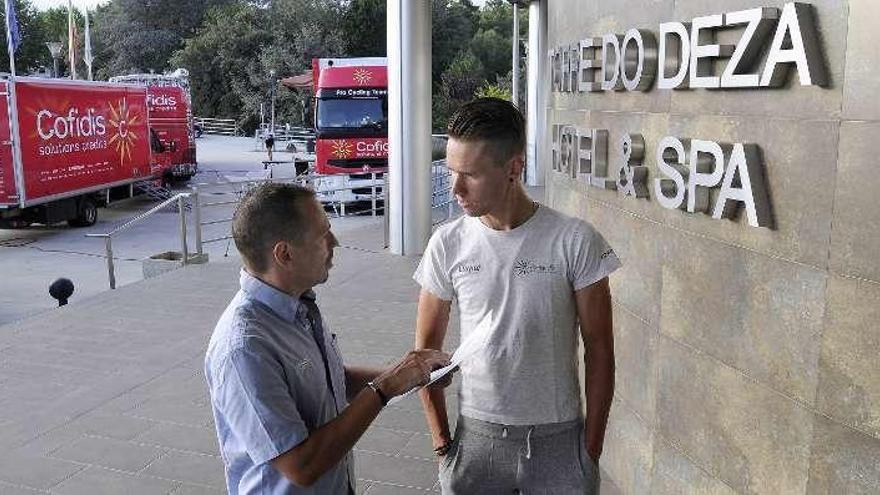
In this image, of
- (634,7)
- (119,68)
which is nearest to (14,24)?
(634,7)

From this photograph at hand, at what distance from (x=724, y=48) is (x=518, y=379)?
1261 millimetres

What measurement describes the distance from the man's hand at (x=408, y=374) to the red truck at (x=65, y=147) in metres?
14.0

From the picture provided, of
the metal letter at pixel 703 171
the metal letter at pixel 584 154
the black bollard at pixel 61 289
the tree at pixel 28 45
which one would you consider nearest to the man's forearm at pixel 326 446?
the metal letter at pixel 703 171

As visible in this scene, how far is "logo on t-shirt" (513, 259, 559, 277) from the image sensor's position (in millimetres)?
2221

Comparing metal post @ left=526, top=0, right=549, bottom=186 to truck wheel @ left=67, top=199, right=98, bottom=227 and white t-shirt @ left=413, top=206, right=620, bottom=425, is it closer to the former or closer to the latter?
truck wheel @ left=67, top=199, right=98, bottom=227

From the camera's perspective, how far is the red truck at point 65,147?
14.0m

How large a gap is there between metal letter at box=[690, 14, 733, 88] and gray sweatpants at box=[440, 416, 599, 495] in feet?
4.05

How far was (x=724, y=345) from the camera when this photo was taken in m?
2.74

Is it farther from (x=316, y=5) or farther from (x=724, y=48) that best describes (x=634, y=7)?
(x=316, y=5)

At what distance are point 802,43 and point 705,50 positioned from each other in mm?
479

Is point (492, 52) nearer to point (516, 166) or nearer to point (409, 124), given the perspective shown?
point (409, 124)

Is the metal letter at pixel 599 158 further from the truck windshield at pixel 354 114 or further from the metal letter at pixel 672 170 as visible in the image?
the truck windshield at pixel 354 114

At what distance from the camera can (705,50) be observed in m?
2.71

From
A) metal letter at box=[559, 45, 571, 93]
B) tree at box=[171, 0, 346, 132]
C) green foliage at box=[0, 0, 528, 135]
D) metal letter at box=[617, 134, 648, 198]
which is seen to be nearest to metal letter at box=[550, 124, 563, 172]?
metal letter at box=[559, 45, 571, 93]
